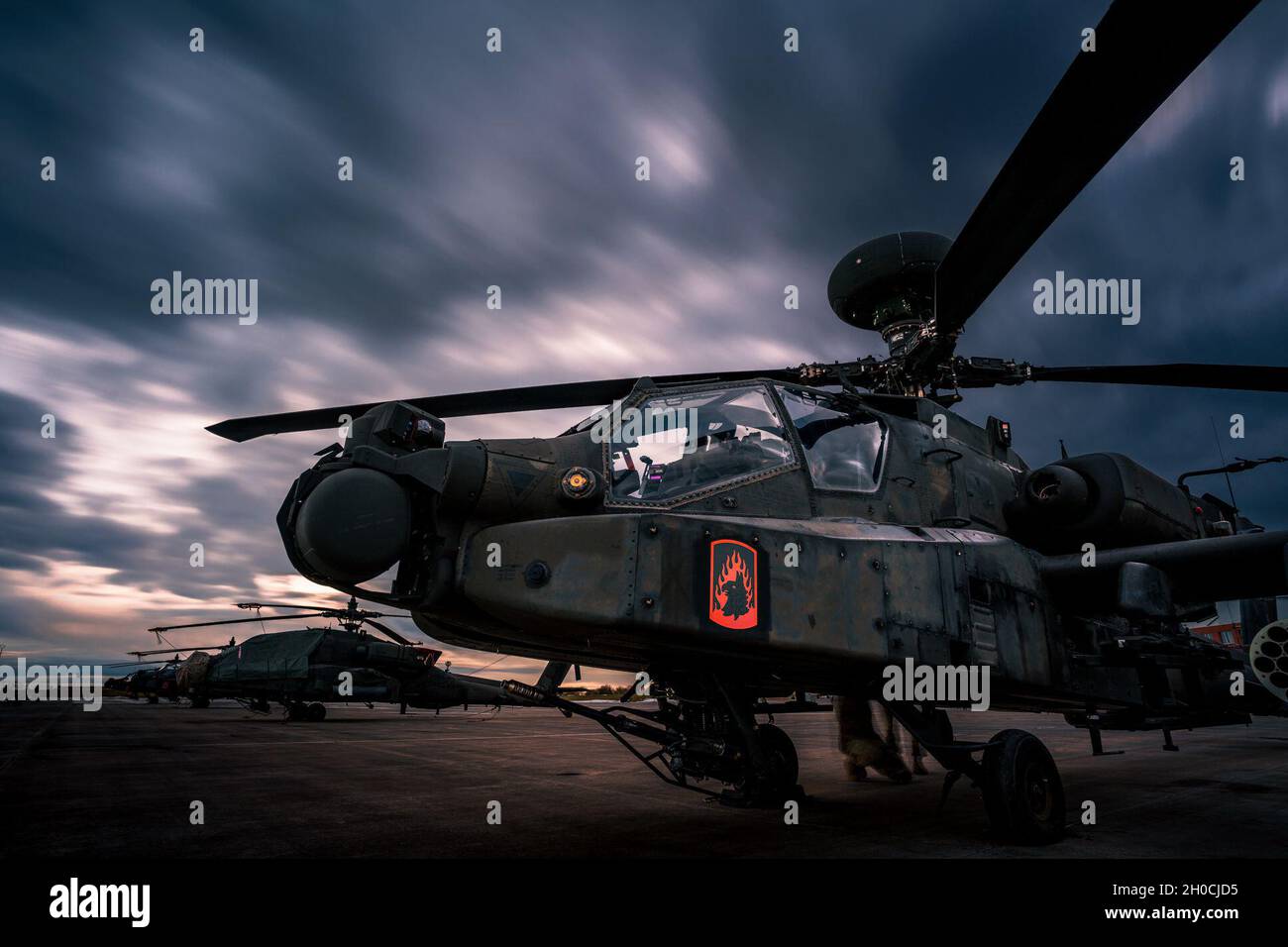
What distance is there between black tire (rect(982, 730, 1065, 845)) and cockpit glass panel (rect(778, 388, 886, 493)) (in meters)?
1.96

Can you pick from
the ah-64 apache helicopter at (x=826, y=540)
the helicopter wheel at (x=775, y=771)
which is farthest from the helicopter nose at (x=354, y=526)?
the helicopter wheel at (x=775, y=771)

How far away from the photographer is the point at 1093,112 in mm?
3979

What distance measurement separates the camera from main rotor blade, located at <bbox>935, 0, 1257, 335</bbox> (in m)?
3.47

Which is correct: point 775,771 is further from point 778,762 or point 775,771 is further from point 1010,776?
point 1010,776

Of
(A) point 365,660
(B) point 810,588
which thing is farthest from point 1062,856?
(A) point 365,660

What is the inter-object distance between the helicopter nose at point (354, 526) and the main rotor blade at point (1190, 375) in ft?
24.5

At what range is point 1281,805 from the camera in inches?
289

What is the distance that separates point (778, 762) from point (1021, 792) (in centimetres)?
250

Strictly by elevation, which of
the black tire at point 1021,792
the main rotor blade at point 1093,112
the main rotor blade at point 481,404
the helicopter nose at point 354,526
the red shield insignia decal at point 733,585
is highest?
the main rotor blade at point 1093,112

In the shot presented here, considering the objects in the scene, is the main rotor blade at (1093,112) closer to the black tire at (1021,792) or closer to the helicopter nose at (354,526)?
the black tire at (1021,792)

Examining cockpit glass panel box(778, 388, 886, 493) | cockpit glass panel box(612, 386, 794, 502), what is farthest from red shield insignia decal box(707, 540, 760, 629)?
cockpit glass panel box(778, 388, 886, 493)

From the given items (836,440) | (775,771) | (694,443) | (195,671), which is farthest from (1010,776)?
(195,671)

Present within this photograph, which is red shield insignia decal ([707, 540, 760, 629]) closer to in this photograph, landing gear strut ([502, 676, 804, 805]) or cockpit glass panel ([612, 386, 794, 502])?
cockpit glass panel ([612, 386, 794, 502])

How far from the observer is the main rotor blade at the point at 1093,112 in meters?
3.47
